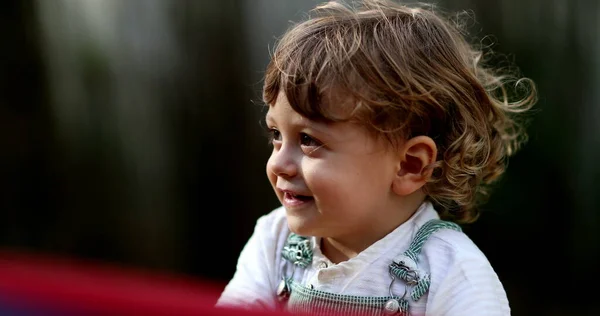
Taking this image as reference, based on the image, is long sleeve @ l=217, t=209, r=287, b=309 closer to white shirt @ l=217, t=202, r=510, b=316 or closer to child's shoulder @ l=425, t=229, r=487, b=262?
white shirt @ l=217, t=202, r=510, b=316

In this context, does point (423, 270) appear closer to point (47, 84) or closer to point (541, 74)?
point (541, 74)

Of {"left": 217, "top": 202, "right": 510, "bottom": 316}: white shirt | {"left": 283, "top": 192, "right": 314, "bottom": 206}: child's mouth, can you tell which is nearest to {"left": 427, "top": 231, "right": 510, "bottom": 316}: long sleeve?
{"left": 217, "top": 202, "right": 510, "bottom": 316}: white shirt

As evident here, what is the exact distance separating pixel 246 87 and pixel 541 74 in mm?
998

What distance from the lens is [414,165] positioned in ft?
4.28

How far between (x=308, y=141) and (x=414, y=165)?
0.63 feet

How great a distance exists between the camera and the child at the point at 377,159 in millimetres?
1218

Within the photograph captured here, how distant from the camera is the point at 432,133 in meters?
1.32

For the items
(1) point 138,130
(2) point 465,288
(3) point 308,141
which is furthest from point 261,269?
(1) point 138,130

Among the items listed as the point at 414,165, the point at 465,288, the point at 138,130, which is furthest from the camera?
the point at 138,130

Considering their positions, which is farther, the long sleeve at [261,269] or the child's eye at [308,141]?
the long sleeve at [261,269]

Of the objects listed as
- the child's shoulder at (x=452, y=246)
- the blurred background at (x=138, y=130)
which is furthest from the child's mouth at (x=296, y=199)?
the blurred background at (x=138, y=130)

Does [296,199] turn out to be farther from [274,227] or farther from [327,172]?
[274,227]

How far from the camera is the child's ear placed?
4.22 feet

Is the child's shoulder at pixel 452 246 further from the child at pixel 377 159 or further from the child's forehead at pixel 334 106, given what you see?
the child's forehead at pixel 334 106
